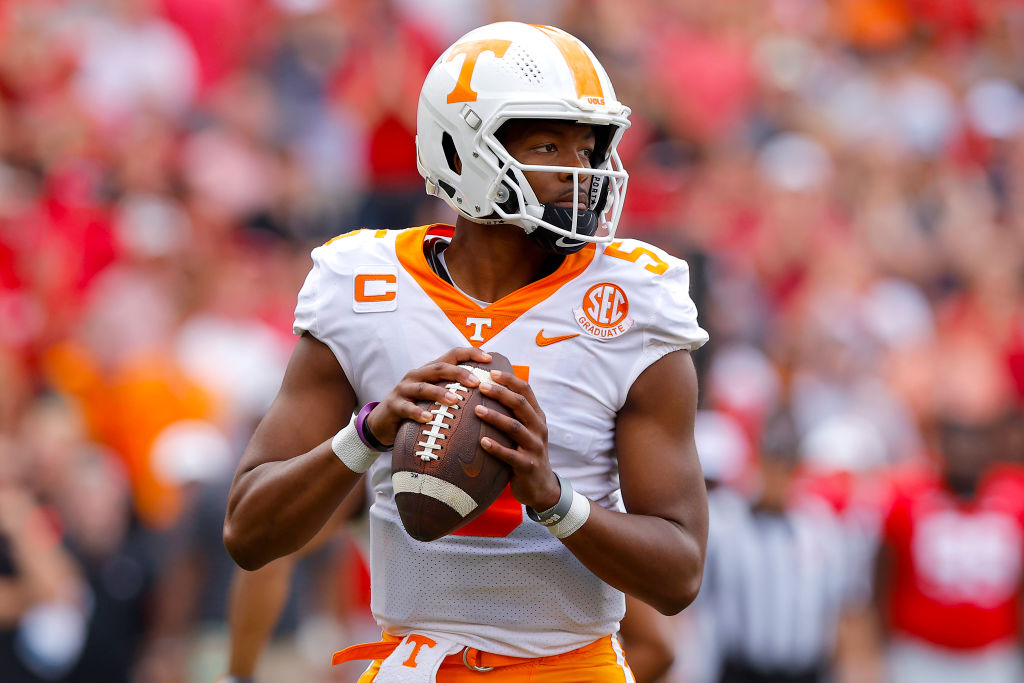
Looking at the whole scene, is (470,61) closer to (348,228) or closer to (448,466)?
(448,466)

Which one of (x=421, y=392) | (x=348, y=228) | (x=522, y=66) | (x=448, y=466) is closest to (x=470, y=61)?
(x=522, y=66)

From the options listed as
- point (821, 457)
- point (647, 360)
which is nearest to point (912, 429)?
point (821, 457)

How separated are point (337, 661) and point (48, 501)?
3884mm

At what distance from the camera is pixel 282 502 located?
2.90 m

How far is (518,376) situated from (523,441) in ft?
0.91

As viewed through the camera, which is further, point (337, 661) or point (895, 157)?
Result: point (895, 157)

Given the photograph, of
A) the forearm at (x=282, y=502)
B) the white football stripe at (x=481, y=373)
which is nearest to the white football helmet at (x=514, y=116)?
the white football stripe at (x=481, y=373)

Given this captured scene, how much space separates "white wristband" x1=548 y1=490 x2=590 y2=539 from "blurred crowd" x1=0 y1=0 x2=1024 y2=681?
4.00m

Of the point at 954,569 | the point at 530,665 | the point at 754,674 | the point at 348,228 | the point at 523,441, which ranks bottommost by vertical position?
the point at 754,674

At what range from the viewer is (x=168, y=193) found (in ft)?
27.3

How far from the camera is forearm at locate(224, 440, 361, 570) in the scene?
285cm

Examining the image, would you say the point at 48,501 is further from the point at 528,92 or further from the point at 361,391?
the point at 528,92

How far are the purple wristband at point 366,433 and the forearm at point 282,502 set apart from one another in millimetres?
77

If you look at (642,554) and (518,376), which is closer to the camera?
(642,554)
